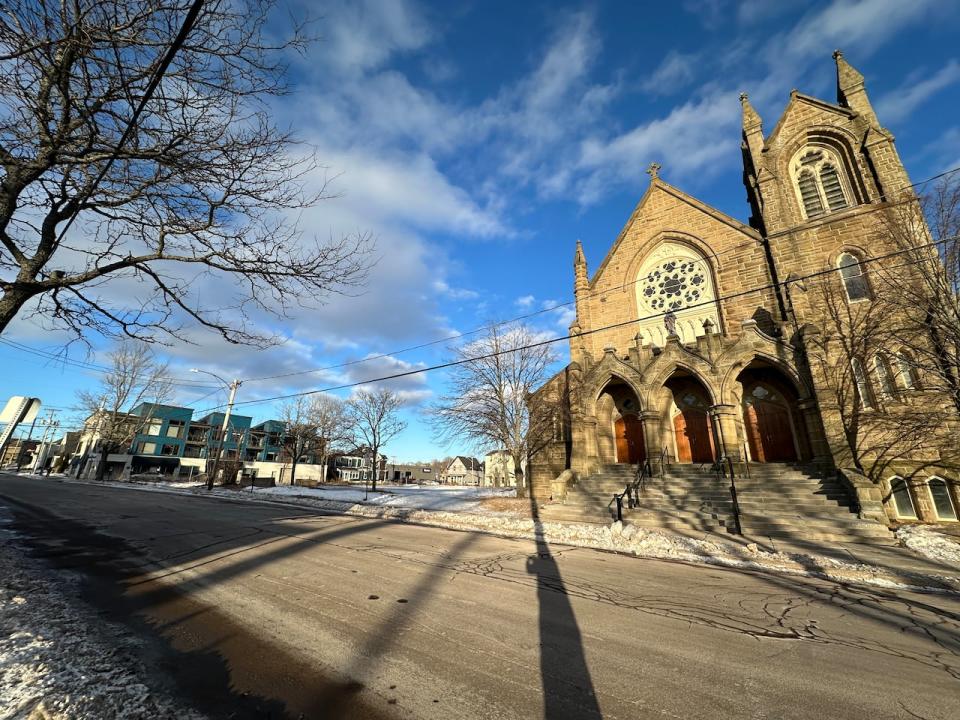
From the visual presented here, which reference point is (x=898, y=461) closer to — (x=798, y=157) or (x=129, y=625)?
(x=798, y=157)

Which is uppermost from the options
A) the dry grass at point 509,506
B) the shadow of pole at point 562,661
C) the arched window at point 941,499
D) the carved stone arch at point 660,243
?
the carved stone arch at point 660,243

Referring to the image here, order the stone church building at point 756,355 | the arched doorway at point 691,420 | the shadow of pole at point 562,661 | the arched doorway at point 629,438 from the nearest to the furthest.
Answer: the shadow of pole at point 562,661
the stone church building at point 756,355
the arched doorway at point 691,420
the arched doorway at point 629,438

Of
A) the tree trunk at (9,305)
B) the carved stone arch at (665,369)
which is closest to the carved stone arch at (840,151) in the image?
the carved stone arch at (665,369)

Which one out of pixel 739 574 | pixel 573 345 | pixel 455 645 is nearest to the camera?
pixel 455 645

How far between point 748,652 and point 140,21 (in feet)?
28.1

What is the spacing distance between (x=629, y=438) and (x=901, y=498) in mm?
8980

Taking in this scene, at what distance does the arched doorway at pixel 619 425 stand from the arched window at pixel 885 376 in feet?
26.3

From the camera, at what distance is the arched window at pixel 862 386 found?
45.9ft

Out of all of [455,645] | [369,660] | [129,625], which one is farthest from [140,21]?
[455,645]

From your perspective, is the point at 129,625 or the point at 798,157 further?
the point at 798,157

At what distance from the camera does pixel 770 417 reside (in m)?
16.9

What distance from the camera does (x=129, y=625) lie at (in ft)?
13.8

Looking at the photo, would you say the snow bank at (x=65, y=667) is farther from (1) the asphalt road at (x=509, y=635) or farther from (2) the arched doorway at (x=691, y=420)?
(2) the arched doorway at (x=691, y=420)

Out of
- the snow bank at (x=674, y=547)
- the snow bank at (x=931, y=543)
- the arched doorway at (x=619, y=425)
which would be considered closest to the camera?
the snow bank at (x=674, y=547)
